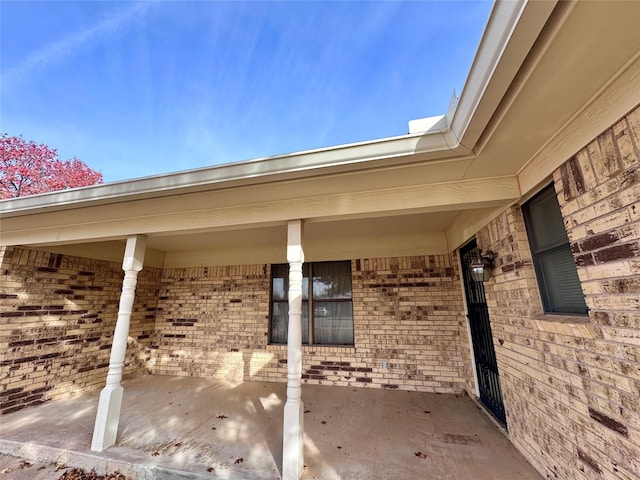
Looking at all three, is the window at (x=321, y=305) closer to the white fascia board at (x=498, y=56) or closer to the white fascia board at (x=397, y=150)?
the white fascia board at (x=397, y=150)

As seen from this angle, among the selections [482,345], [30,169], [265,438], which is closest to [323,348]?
[265,438]

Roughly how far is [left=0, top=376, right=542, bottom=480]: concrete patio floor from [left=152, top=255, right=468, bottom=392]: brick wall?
0.42 meters

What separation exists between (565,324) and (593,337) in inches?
8.0

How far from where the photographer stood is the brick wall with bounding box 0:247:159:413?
363 centimetres

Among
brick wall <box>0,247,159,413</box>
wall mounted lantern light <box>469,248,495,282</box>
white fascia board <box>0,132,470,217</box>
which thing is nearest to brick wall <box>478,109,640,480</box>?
wall mounted lantern light <box>469,248,495,282</box>

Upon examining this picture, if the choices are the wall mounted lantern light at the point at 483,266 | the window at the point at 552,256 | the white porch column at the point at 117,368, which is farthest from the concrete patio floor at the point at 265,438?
the wall mounted lantern light at the point at 483,266

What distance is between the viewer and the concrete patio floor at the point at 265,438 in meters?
2.22

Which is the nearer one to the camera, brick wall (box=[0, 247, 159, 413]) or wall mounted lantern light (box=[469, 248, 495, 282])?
wall mounted lantern light (box=[469, 248, 495, 282])

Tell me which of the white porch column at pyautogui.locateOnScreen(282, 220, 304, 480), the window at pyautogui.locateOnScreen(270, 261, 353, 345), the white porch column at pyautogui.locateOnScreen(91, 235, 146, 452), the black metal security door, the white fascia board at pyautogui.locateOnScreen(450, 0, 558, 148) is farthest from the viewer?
the window at pyautogui.locateOnScreen(270, 261, 353, 345)

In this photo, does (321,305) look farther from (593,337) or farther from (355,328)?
(593,337)

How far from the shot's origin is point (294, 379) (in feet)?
7.76

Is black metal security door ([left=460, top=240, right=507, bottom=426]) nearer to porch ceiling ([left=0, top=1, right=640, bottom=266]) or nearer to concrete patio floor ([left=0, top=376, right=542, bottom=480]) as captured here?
concrete patio floor ([left=0, top=376, right=542, bottom=480])

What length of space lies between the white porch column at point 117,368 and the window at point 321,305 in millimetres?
2446

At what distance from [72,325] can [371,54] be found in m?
6.92
